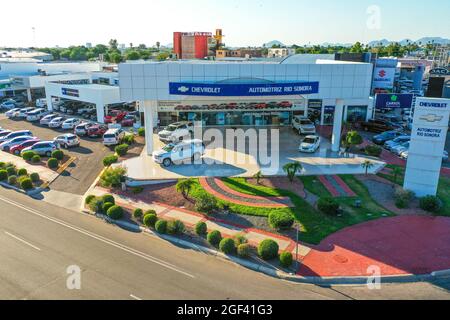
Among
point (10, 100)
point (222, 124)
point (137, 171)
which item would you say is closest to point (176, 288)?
point (137, 171)

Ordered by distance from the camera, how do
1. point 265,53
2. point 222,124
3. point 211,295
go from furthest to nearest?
1. point 265,53
2. point 222,124
3. point 211,295

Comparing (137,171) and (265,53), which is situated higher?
(265,53)

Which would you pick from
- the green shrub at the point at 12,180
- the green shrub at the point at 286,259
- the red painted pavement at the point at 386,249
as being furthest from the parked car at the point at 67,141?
the red painted pavement at the point at 386,249

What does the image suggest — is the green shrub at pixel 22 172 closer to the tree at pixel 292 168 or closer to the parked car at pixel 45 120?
the parked car at pixel 45 120

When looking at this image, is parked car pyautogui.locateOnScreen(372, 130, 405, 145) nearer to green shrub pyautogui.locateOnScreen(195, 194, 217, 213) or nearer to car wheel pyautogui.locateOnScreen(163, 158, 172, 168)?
car wheel pyautogui.locateOnScreen(163, 158, 172, 168)

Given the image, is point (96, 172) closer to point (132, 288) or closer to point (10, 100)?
point (132, 288)
